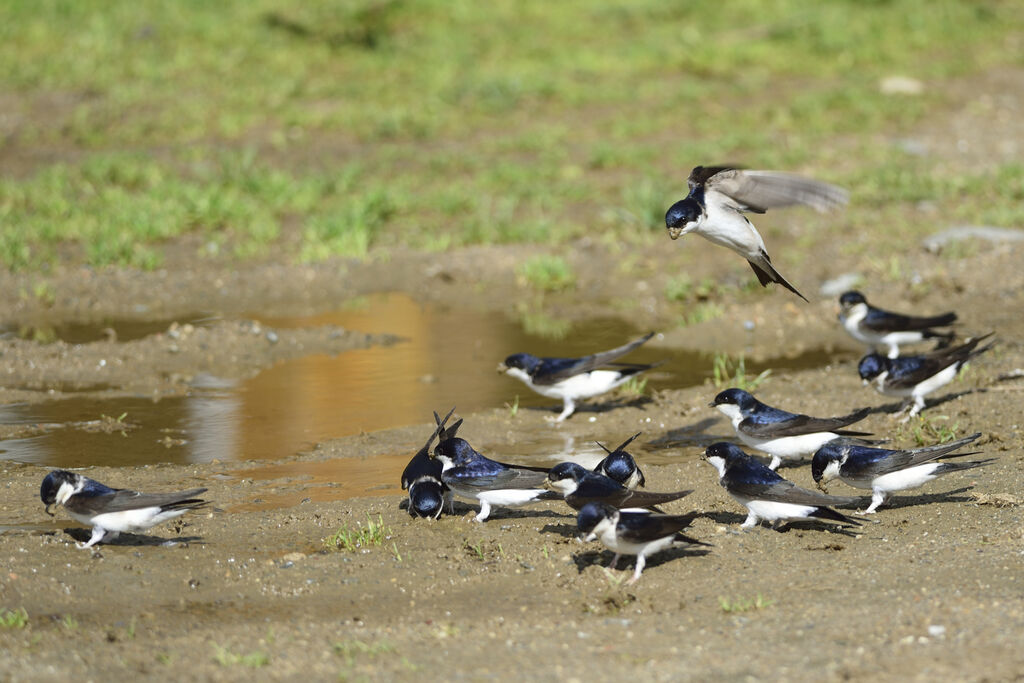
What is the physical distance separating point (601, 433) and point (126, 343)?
12.6 ft

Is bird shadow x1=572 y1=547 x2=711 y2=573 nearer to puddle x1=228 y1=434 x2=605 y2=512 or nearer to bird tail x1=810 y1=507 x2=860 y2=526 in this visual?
bird tail x1=810 y1=507 x2=860 y2=526

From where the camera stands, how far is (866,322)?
8602 millimetres

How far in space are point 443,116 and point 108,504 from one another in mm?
11874

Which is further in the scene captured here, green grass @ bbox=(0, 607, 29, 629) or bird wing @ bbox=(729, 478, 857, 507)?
bird wing @ bbox=(729, 478, 857, 507)

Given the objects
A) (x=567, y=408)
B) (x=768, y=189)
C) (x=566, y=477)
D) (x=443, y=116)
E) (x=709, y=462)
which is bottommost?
(x=567, y=408)

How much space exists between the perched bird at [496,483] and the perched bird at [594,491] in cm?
14

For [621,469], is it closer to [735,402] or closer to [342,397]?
[735,402]

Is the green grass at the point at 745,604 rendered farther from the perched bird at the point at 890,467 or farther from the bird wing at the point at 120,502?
the bird wing at the point at 120,502

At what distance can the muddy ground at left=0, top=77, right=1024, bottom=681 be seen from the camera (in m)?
4.16

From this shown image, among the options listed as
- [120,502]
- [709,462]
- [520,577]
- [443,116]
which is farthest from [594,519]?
[443,116]

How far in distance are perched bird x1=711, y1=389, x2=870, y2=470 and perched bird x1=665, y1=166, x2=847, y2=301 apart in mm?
973

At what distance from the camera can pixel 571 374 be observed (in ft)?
25.2

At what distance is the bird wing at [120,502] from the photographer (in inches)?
205

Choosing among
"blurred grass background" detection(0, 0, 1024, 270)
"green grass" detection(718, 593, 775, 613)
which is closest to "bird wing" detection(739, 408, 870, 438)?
"green grass" detection(718, 593, 775, 613)
